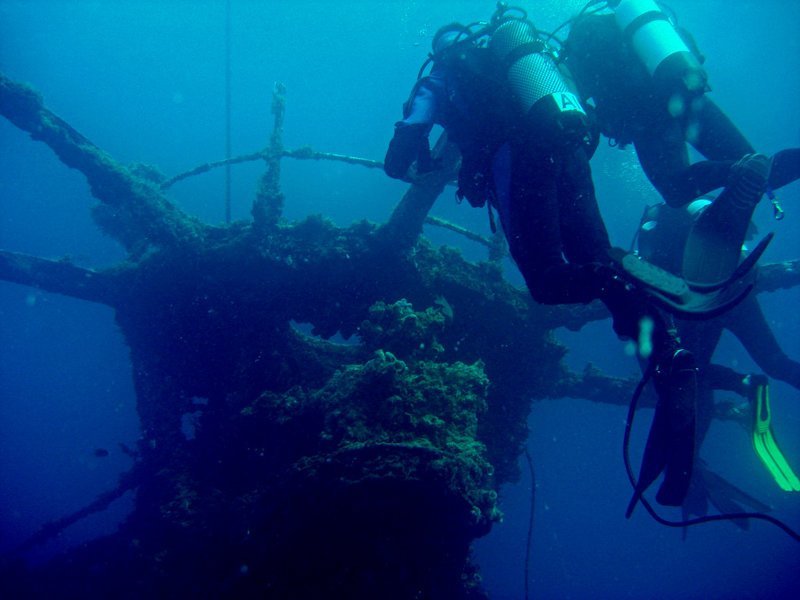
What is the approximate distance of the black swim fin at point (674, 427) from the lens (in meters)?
2.26

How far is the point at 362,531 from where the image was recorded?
10.5 ft

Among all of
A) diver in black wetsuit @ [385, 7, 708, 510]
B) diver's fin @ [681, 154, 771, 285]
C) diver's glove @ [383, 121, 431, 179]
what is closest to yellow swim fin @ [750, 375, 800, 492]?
diver in black wetsuit @ [385, 7, 708, 510]

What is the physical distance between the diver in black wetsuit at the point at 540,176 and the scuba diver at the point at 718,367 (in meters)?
1.56

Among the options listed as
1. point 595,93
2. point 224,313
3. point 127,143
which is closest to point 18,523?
point 224,313

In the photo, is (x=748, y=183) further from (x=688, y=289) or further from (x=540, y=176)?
(x=540, y=176)

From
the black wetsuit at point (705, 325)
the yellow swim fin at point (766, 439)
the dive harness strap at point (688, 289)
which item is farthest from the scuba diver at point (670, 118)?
the black wetsuit at point (705, 325)

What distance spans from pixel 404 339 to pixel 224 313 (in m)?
3.69

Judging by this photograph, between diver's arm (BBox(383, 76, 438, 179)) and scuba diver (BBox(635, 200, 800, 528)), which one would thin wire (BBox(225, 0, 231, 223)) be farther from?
scuba diver (BBox(635, 200, 800, 528))

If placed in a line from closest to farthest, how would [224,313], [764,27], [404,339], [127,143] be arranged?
1. [404,339]
2. [224,313]
3. [764,27]
4. [127,143]

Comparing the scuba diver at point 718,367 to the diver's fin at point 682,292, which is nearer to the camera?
the diver's fin at point 682,292

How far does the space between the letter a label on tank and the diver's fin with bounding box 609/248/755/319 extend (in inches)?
41.4

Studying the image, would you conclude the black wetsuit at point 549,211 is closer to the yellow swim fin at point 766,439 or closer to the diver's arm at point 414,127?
the diver's arm at point 414,127

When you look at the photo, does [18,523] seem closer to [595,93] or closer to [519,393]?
[519,393]

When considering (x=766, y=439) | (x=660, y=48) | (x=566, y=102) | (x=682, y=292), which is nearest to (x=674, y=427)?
(x=682, y=292)
